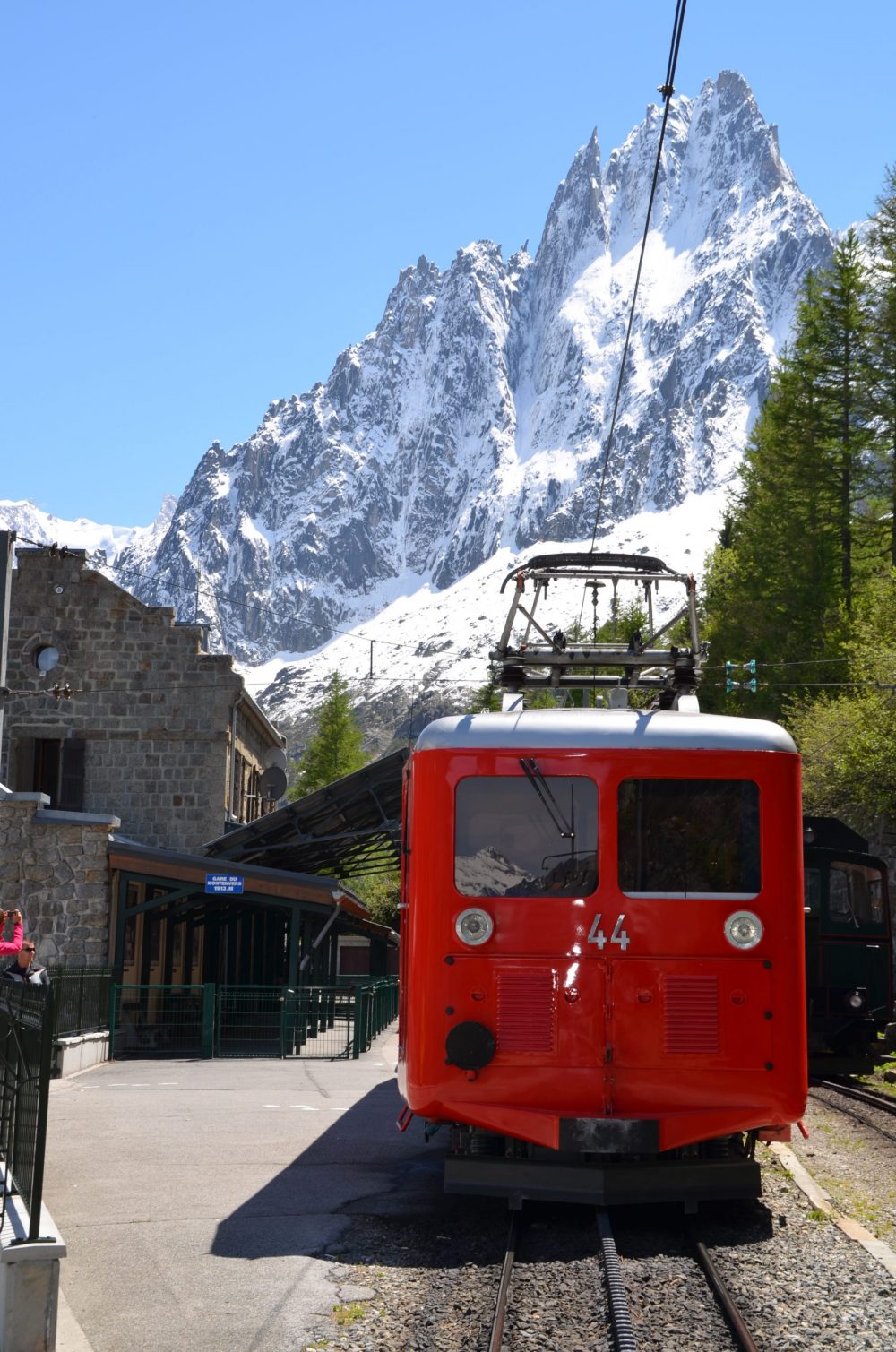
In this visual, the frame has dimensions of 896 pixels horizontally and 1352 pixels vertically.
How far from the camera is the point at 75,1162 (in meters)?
11.1

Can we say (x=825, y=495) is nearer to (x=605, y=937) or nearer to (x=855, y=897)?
(x=855, y=897)

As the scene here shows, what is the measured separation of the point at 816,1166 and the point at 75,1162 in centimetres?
536

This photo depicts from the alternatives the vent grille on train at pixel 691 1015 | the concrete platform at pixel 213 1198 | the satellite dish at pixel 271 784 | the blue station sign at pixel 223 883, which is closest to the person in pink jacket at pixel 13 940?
the concrete platform at pixel 213 1198

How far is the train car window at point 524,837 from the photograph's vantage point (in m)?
8.88

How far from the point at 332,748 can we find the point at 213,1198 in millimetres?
73816

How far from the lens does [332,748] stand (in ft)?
273

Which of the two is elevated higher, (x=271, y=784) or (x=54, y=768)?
(x=271, y=784)

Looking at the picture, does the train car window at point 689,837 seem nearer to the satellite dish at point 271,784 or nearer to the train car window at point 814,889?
the train car window at point 814,889

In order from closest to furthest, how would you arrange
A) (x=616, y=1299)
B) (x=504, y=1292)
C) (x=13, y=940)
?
1. (x=616, y=1299)
2. (x=504, y=1292)
3. (x=13, y=940)

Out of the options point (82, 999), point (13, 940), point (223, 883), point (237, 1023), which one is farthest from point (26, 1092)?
point (223, 883)

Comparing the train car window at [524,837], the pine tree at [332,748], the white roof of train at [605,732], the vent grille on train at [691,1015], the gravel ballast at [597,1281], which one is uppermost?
the pine tree at [332,748]

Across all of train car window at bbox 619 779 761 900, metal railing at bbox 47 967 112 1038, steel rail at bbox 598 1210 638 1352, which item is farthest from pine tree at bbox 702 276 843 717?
steel rail at bbox 598 1210 638 1352

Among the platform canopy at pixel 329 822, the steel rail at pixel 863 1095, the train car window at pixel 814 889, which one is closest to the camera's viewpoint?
the steel rail at pixel 863 1095

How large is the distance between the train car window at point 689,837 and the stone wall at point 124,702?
2205 cm
